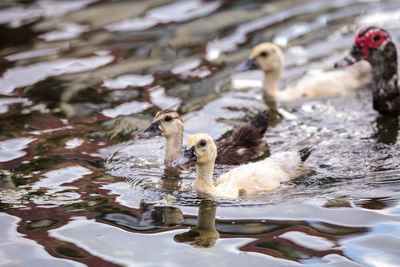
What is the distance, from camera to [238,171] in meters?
6.93

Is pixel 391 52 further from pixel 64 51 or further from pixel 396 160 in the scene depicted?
pixel 64 51

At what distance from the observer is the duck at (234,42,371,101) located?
9.64 metres

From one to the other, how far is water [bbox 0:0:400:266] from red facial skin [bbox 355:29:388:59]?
0.84 m

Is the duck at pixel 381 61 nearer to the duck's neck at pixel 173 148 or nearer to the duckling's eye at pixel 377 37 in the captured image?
Answer: the duckling's eye at pixel 377 37

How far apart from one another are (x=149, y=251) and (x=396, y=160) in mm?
2990

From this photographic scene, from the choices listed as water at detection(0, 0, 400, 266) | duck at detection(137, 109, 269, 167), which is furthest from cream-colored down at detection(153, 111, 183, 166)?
water at detection(0, 0, 400, 266)

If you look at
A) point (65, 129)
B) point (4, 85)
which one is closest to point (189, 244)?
point (65, 129)

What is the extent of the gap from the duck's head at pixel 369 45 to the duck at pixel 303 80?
0.90 m

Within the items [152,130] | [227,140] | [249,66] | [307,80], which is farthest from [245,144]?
[307,80]

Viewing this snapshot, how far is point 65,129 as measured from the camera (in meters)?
8.53

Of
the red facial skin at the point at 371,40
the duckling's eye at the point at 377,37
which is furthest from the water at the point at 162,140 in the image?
the duckling's eye at the point at 377,37

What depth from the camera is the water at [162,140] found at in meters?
5.70

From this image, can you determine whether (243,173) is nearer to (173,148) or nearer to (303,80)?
(173,148)

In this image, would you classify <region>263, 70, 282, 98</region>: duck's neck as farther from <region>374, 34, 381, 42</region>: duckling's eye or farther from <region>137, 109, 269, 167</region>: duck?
<region>137, 109, 269, 167</region>: duck
